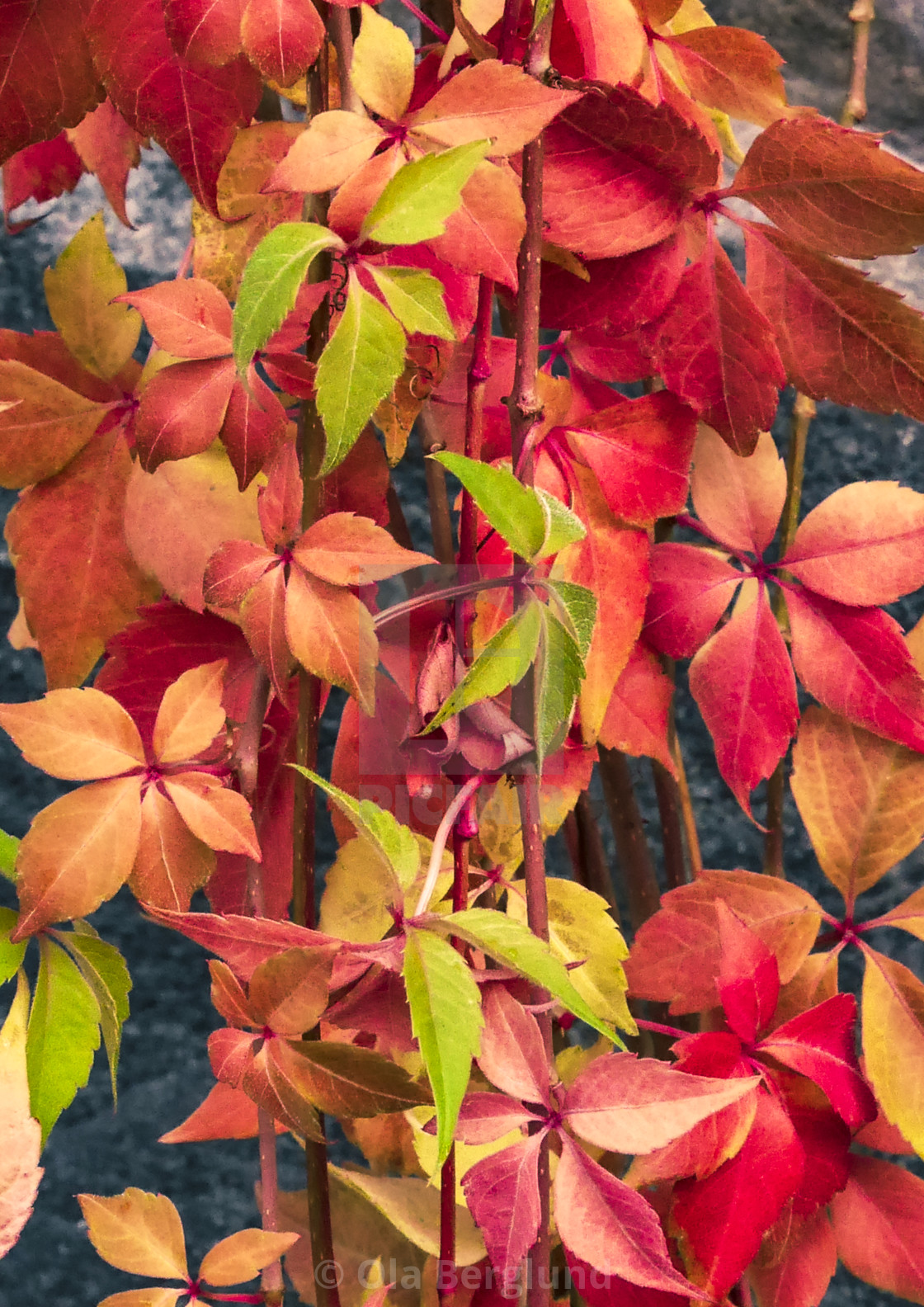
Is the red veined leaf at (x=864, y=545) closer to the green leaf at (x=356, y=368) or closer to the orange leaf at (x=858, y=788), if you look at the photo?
the orange leaf at (x=858, y=788)

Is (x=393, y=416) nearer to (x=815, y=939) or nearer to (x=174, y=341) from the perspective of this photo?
(x=174, y=341)

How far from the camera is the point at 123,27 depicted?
0.29m

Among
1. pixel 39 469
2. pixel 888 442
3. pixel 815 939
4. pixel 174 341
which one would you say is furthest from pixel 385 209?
pixel 888 442

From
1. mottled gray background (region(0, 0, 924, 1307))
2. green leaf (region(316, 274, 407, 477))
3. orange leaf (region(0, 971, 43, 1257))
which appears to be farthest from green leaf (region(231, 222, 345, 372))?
mottled gray background (region(0, 0, 924, 1307))

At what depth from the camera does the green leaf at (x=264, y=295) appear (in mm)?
197

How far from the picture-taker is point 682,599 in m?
0.37

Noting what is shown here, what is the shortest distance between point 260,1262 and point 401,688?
5.8 inches

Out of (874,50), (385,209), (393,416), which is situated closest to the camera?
(385,209)

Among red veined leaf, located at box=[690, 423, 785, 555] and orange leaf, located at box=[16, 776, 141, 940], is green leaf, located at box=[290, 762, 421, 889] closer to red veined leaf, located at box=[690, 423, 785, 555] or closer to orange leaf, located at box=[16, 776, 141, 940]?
orange leaf, located at box=[16, 776, 141, 940]

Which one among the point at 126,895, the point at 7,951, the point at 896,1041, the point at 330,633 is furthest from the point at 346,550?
the point at 126,895

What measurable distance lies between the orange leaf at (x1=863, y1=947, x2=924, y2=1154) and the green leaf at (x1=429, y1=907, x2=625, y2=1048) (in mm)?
177

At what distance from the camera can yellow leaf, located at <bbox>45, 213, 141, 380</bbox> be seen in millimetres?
355

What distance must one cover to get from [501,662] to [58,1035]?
160 mm

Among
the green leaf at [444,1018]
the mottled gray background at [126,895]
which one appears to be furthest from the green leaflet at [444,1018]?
the mottled gray background at [126,895]
